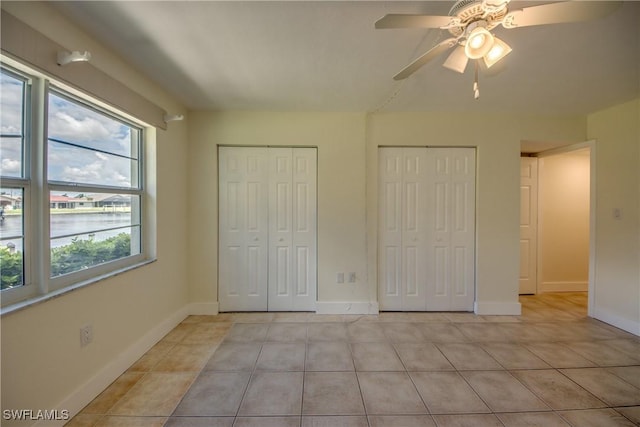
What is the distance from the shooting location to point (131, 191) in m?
2.38

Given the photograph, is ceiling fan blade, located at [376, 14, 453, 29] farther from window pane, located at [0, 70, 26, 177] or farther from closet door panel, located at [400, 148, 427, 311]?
closet door panel, located at [400, 148, 427, 311]

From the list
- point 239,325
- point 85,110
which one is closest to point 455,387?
point 239,325

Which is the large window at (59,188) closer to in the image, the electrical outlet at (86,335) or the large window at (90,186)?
the large window at (90,186)

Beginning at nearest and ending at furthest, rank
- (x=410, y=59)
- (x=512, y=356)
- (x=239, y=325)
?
(x=410, y=59)
(x=512, y=356)
(x=239, y=325)

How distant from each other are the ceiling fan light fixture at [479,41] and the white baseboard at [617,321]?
134 inches

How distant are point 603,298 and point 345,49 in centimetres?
392

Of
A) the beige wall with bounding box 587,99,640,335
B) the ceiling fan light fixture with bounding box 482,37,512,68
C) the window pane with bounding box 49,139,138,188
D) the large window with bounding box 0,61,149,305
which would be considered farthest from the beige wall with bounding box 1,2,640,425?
the ceiling fan light fixture with bounding box 482,37,512,68

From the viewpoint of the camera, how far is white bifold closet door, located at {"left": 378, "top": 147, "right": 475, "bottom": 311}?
332cm

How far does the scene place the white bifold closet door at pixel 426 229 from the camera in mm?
3322

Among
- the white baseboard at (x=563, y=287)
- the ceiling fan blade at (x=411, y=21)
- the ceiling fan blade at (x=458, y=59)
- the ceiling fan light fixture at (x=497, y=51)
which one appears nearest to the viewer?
the ceiling fan blade at (x=411, y=21)

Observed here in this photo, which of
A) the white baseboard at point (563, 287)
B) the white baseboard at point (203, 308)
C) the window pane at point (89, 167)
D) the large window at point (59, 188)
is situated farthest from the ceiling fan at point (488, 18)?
the white baseboard at point (563, 287)

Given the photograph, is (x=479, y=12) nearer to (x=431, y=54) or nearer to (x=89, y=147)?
(x=431, y=54)

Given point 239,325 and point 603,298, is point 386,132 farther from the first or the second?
point 603,298

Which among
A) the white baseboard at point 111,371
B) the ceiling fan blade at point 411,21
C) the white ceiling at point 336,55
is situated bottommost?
the white baseboard at point 111,371
